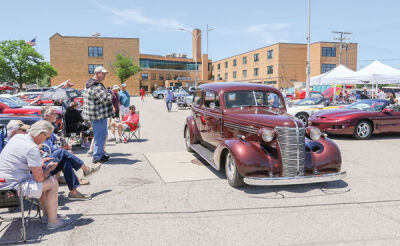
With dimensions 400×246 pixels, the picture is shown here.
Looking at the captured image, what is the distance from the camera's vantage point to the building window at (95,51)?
6012 cm

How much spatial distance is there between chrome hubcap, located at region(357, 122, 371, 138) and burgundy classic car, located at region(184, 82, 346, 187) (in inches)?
216

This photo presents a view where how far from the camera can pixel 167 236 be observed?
3.78 meters

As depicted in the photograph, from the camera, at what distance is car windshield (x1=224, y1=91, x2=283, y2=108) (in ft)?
22.6

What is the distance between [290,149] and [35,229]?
152 inches

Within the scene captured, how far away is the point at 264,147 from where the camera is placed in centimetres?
557

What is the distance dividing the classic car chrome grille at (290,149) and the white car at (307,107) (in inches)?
362

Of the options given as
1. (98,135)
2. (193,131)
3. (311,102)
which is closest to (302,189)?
(193,131)

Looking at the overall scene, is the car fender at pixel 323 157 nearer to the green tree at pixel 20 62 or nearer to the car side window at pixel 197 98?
the car side window at pixel 197 98

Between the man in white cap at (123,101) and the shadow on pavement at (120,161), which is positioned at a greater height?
the man in white cap at (123,101)

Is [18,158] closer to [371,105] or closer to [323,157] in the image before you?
[323,157]

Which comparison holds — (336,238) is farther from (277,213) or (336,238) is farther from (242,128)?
(242,128)

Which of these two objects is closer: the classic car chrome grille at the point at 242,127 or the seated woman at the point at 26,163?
the seated woman at the point at 26,163

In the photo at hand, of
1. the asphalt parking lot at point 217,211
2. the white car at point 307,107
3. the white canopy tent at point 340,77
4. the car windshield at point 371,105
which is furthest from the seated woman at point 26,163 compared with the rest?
the white canopy tent at point 340,77

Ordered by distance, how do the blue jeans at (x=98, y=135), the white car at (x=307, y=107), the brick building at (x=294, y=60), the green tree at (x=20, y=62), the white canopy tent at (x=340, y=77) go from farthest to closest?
the brick building at (x=294, y=60)
the green tree at (x=20, y=62)
the white canopy tent at (x=340, y=77)
the white car at (x=307, y=107)
the blue jeans at (x=98, y=135)
